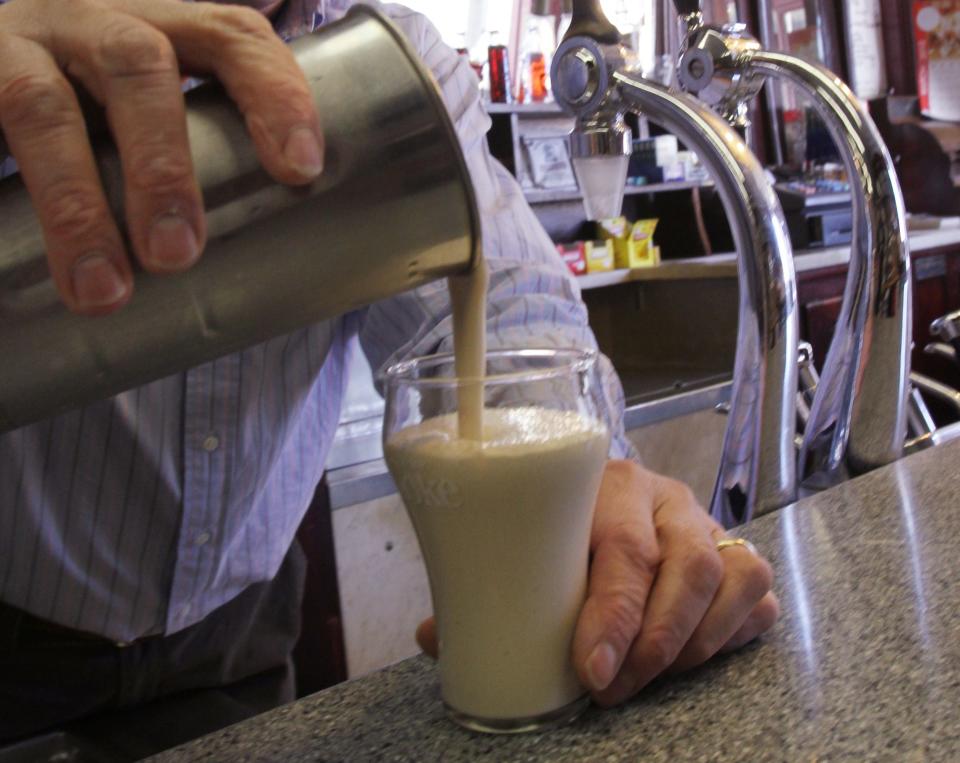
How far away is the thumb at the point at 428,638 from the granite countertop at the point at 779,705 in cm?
1

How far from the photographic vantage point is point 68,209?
1.39ft

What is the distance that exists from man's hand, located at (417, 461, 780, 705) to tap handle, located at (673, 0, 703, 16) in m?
0.55

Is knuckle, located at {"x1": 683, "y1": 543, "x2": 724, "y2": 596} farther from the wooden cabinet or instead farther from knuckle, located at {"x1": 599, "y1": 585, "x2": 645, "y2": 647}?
the wooden cabinet

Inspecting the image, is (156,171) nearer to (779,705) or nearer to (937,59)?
(779,705)

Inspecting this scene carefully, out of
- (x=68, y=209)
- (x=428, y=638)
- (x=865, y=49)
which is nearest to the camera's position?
(x=68, y=209)

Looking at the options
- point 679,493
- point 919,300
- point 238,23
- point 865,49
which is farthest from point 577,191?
point 238,23

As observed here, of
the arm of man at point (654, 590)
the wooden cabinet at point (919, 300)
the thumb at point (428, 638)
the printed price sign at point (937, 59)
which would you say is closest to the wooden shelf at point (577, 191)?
the wooden cabinet at point (919, 300)

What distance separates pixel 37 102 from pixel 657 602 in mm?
401

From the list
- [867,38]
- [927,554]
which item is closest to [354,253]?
[927,554]

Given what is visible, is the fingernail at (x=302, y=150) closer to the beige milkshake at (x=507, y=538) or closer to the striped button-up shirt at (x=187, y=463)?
the beige milkshake at (x=507, y=538)

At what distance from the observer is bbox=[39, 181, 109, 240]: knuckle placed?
16.6 inches

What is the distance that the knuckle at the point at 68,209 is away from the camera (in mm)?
423

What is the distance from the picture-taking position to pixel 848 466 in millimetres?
1061

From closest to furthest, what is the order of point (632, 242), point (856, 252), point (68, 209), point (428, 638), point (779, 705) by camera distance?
point (68, 209) → point (779, 705) → point (428, 638) → point (856, 252) → point (632, 242)
